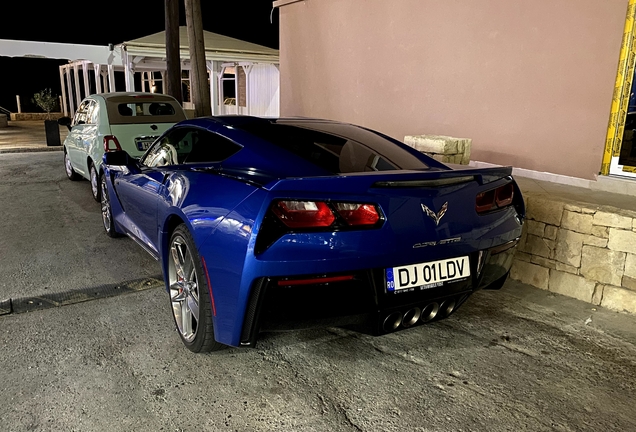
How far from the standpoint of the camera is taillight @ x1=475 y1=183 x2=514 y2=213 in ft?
9.03

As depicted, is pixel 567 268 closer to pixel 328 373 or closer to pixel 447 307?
pixel 447 307

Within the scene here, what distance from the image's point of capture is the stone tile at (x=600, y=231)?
3641mm

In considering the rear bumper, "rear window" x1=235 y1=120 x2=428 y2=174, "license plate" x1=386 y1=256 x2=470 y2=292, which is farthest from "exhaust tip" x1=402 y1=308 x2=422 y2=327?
"rear window" x1=235 y1=120 x2=428 y2=174

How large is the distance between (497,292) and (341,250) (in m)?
2.15

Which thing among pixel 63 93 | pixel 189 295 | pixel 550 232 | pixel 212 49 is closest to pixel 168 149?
pixel 189 295

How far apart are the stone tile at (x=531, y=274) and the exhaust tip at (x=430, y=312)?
70.4 inches

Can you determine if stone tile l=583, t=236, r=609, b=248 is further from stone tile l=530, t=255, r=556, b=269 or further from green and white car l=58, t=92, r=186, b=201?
green and white car l=58, t=92, r=186, b=201

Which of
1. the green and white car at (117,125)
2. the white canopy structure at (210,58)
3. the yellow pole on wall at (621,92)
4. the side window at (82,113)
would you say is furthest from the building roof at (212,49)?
the yellow pole on wall at (621,92)

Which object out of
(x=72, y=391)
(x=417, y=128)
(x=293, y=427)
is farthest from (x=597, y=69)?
(x=72, y=391)

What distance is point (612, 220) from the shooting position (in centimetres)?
359

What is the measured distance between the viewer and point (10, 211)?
6.59 m

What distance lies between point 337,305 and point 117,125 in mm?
5808

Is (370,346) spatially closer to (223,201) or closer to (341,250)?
(341,250)

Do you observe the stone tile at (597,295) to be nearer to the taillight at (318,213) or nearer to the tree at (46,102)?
the taillight at (318,213)
